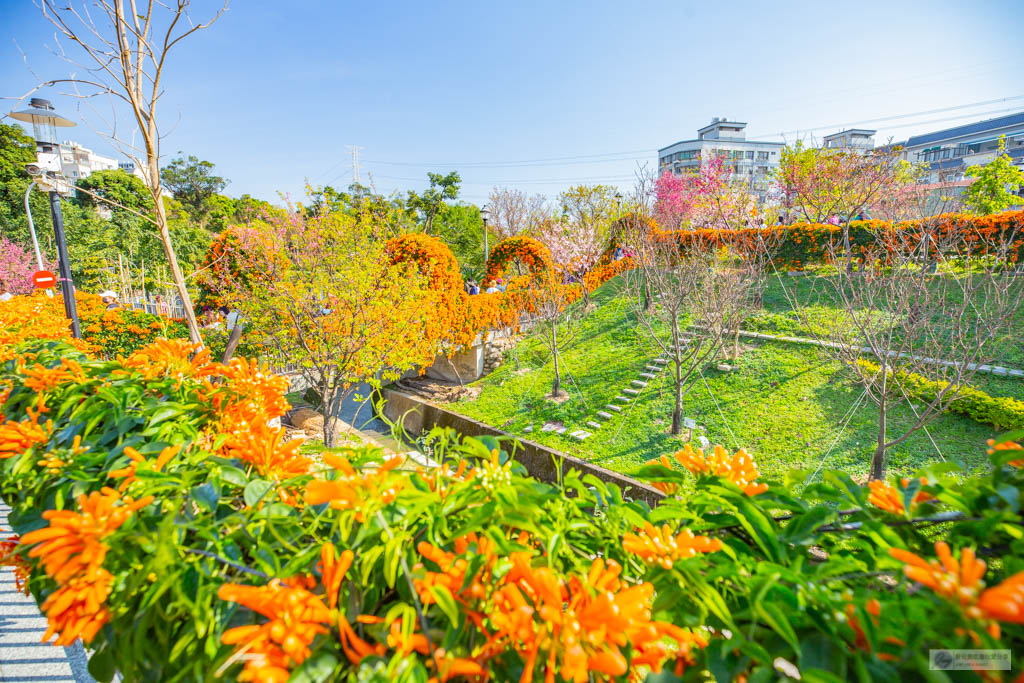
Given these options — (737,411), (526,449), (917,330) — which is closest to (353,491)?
(526,449)

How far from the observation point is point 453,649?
550 mm

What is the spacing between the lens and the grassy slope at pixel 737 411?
18.0 feet

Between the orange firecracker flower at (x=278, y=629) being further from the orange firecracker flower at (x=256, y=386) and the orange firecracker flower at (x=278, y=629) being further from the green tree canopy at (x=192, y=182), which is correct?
the green tree canopy at (x=192, y=182)

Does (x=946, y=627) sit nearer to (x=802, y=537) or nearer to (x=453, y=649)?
(x=802, y=537)

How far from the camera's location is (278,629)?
19.5 inches

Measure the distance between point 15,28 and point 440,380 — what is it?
314 inches

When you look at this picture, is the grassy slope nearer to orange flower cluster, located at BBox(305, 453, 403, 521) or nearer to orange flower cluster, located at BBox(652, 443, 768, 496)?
orange flower cluster, located at BBox(652, 443, 768, 496)

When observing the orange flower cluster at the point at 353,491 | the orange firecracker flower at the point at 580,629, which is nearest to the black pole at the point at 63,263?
the orange flower cluster at the point at 353,491

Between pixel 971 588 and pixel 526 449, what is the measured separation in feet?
18.3

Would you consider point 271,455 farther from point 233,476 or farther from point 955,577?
point 955,577

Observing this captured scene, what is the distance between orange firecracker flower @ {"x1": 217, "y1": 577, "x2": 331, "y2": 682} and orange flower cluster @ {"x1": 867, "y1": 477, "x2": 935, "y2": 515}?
0.76 meters

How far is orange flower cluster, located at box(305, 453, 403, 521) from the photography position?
563mm

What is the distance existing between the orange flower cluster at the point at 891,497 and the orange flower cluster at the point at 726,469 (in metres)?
0.15

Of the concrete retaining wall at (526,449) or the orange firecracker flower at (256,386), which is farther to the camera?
the concrete retaining wall at (526,449)
